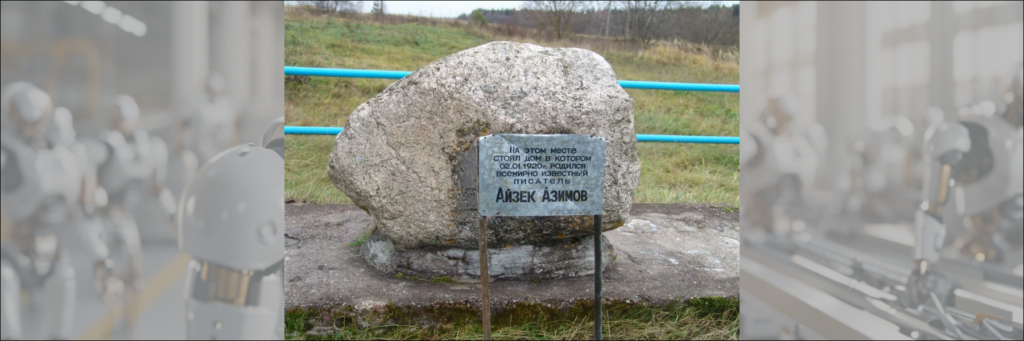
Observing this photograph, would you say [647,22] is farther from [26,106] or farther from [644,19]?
[26,106]

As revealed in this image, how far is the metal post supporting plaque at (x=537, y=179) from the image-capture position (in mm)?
1823

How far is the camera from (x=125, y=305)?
119 cm

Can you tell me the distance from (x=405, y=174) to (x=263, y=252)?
0.90 m

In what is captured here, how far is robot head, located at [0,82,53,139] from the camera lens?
3.63 ft

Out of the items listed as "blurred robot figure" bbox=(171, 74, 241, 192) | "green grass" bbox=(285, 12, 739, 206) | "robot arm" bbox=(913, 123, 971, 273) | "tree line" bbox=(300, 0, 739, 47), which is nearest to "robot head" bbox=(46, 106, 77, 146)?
"blurred robot figure" bbox=(171, 74, 241, 192)

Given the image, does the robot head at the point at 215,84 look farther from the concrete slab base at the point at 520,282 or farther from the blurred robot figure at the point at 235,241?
the concrete slab base at the point at 520,282

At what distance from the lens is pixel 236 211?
1.22 m

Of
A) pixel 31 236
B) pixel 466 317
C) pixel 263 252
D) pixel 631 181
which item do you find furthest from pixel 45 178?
pixel 631 181

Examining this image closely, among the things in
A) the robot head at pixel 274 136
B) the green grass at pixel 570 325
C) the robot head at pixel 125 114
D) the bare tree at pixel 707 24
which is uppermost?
the bare tree at pixel 707 24

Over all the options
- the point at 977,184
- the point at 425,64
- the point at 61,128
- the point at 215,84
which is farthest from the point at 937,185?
the point at 425,64

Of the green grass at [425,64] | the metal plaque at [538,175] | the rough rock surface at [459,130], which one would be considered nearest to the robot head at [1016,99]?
the metal plaque at [538,175]

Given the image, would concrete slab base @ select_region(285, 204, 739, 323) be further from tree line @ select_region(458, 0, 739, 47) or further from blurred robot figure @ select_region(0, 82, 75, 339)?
tree line @ select_region(458, 0, 739, 47)

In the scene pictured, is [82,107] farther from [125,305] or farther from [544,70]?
[544,70]

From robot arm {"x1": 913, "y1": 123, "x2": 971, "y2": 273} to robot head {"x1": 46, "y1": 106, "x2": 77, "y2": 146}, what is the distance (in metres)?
1.68
